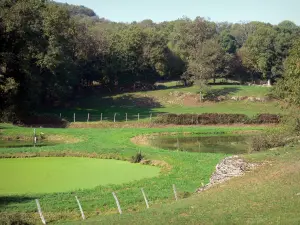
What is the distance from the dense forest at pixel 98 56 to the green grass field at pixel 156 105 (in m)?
4.23

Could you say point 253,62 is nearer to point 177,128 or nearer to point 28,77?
point 177,128

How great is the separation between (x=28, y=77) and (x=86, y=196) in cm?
4368

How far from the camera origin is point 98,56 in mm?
105188

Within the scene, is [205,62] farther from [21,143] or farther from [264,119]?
[21,143]

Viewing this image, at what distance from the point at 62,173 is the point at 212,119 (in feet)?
128

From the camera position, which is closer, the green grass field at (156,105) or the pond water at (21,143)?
the pond water at (21,143)

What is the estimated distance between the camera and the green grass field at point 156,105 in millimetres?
85312

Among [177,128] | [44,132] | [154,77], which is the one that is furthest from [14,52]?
[154,77]

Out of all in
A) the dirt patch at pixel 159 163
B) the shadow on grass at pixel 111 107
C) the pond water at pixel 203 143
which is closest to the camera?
the dirt patch at pixel 159 163

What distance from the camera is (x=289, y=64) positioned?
46.1 m

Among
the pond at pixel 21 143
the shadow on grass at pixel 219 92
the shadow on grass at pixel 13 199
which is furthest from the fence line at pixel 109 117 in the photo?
the shadow on grass at pixel 13 199

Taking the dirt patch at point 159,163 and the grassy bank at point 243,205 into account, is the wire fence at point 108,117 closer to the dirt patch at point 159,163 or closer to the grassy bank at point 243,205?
the dirt patch at point 159,163

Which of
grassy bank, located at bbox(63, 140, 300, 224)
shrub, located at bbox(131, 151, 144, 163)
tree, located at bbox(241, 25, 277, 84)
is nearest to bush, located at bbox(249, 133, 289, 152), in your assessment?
shrub, located at bbox(131, 151, 144, 163)

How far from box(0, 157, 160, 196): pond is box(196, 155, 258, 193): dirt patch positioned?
8535mm
